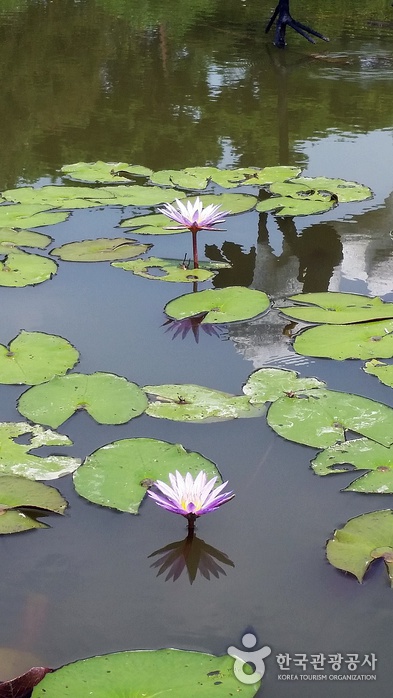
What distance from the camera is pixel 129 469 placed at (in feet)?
5.70

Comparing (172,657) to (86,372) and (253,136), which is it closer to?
(86,372)

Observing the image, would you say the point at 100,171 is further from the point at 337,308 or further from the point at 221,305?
the point at 337,308

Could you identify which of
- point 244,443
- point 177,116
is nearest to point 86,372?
point 244,443

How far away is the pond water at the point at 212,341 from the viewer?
1390 millimetres

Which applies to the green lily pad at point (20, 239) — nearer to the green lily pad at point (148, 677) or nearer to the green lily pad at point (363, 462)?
the green lily pad at point (363, 462)

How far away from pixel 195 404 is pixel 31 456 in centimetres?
45

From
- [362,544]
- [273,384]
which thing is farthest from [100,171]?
[362,544]

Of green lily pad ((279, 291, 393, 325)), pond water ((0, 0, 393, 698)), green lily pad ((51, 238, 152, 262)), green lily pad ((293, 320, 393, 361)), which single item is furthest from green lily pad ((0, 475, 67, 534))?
green lily pad ((51, 238, 152, 262))

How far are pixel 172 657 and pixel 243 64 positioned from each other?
604cm

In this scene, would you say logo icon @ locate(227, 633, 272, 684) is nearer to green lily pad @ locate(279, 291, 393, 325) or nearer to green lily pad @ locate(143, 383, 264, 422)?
green lily pad @ locate(143, 383, 264, 422)

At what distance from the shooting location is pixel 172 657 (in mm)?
1272

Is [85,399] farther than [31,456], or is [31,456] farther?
[85,399]

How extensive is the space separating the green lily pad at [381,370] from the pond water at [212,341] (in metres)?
0.04

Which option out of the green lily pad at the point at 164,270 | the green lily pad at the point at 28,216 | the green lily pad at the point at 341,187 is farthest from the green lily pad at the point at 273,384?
the green lily pad at the point at 341,187
